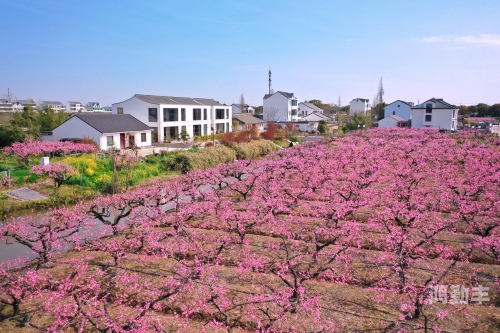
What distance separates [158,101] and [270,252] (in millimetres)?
36789

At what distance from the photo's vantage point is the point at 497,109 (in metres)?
83.3

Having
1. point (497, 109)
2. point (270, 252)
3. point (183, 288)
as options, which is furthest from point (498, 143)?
point (497, 109)

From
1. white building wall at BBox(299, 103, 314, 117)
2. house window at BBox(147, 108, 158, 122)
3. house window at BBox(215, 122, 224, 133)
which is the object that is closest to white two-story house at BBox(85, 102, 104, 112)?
white building wall at BBox(299, 103, 314, 117)

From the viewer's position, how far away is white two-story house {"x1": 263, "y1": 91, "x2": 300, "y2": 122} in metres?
73.1

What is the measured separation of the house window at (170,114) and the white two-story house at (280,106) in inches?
1283

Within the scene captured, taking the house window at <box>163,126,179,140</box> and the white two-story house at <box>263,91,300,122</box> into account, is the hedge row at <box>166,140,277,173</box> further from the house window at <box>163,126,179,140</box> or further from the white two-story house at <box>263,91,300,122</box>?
the white two-story house at <box>263,91,300,122</box>

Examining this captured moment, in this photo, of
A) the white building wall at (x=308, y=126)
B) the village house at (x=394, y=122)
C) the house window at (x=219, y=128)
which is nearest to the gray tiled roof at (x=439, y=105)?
the village house at (x=394, y=122)

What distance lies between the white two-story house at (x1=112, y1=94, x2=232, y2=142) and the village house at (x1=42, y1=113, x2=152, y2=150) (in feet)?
13.9

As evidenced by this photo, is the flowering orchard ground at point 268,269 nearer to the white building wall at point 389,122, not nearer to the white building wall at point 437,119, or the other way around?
the white building wall at point 437,119

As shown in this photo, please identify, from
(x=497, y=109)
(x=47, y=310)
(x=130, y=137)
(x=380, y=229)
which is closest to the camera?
(x=47, y=310)

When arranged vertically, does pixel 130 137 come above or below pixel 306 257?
above

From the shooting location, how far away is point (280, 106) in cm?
7381

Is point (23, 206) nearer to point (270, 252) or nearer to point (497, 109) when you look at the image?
point (270, 252)

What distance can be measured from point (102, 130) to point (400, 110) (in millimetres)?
54630
